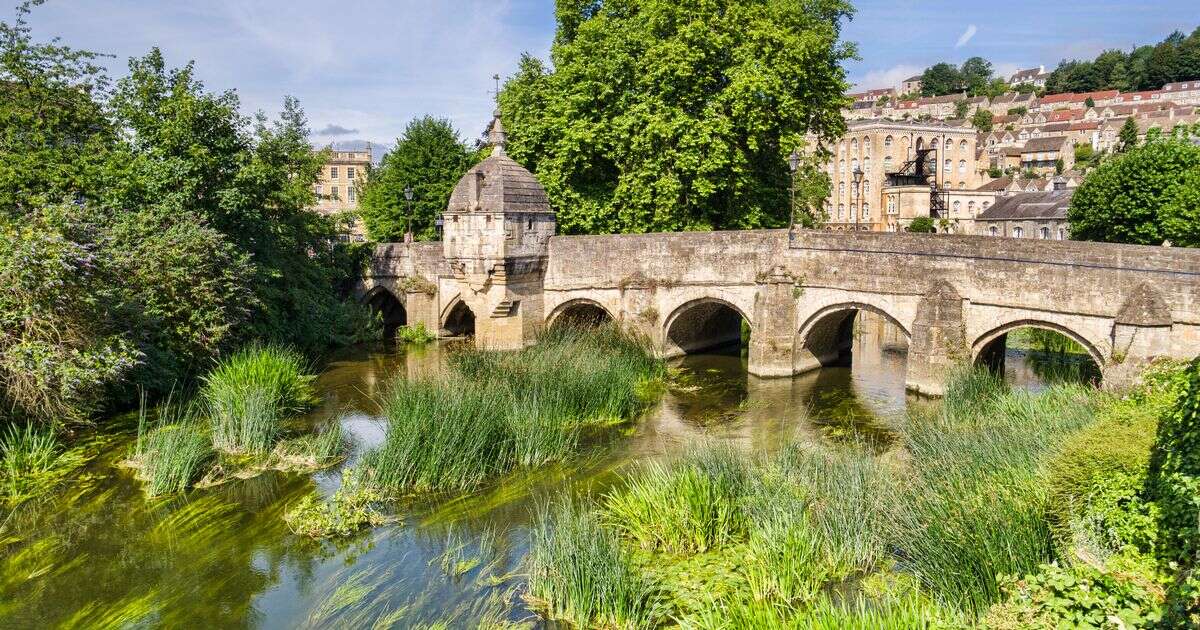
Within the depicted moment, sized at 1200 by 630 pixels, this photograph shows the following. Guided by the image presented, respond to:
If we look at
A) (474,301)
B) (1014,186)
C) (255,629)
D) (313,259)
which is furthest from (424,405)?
(1014,186)

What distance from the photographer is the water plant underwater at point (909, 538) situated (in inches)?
259

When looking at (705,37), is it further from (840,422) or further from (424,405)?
(424,405)

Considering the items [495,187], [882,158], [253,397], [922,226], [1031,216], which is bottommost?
[253,397]

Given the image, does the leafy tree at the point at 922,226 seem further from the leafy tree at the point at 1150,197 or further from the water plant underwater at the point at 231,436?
the water plant underwater at the point at 231,436

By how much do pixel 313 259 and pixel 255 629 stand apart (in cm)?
1873

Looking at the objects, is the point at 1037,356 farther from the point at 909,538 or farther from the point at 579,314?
the point at 909,538

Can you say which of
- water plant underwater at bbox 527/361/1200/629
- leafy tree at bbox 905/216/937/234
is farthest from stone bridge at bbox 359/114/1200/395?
leafy tree at bbox 905/216/937/234

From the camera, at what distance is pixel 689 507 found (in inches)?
390

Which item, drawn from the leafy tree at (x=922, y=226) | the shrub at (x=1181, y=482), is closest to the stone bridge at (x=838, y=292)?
the shrub at (x=1181, y=482)

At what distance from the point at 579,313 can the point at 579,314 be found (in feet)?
0.11

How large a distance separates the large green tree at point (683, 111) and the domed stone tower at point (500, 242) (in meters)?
2.48

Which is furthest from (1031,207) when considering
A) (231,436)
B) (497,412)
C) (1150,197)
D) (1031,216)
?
(231,436)

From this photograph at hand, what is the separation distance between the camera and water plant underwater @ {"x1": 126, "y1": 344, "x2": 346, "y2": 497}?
1248 centimetres

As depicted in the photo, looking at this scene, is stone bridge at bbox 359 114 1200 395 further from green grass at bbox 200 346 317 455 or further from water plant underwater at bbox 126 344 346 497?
water plant underwater at bbox 126 344 346 497
